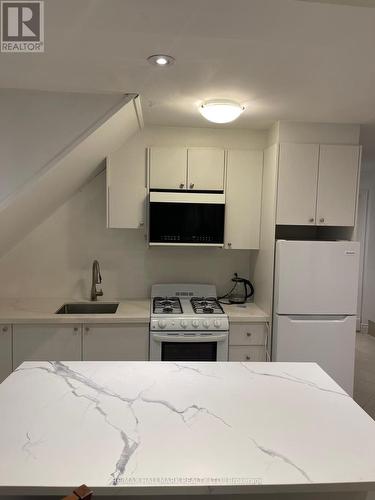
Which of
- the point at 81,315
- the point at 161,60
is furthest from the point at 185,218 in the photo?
the point at 161,60

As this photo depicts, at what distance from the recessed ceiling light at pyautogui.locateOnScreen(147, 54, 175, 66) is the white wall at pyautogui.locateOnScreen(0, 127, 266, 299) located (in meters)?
1.38

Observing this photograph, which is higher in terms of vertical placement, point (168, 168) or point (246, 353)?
point (168, 168)

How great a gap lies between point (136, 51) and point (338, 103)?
1.45 metres

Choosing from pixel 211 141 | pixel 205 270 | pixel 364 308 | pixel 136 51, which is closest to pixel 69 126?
pixel 136 51

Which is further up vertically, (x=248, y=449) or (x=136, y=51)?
(x=136, y=51)

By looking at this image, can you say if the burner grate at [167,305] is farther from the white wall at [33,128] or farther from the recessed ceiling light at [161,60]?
the recessed ceiling light at [161,60]

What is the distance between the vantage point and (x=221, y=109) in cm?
239

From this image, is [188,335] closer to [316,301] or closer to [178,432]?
[316,301]

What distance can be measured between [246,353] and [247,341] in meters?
0.10

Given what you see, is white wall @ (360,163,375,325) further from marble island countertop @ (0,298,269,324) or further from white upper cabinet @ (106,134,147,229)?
white upper cabinet @ (106,134,147,229)

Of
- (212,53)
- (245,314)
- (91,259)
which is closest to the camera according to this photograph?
(212,53)

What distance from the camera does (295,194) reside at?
9.57 feet

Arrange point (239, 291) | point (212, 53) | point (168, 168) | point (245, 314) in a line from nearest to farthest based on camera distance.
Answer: point (212, 53), point (245, 314), point (168, 168), point (239, 291)

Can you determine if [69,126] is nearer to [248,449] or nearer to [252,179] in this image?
[252,179]
